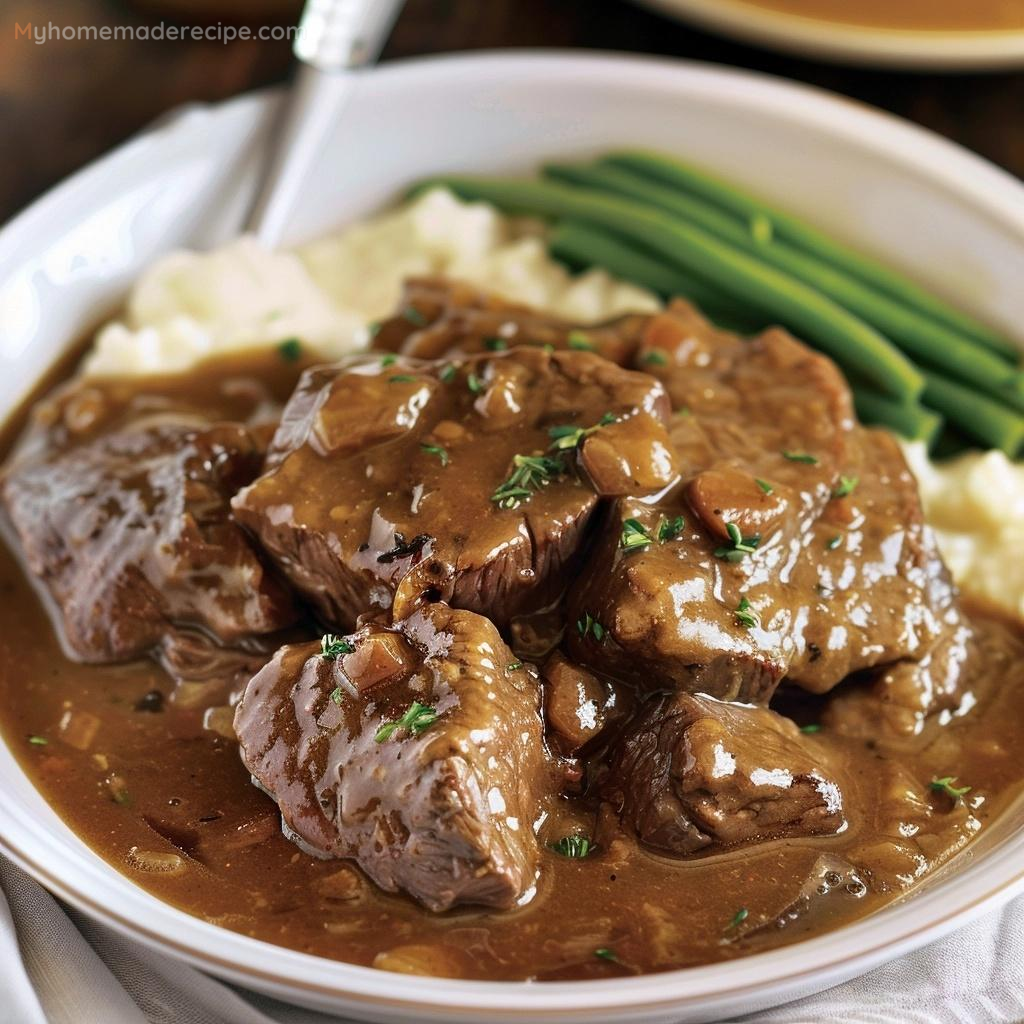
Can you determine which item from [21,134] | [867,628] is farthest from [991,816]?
[21,134]

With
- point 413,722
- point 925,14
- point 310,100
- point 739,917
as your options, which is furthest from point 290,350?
point 925,14

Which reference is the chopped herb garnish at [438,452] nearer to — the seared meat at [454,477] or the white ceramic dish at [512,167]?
the seared meat at [454,477]

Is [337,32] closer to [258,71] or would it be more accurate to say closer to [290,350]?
[258,71]

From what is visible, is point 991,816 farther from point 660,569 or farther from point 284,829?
A: point 284,829

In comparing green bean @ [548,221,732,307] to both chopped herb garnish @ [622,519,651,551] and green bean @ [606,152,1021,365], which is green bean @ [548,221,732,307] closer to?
green bean @ [606,152,1021,365]

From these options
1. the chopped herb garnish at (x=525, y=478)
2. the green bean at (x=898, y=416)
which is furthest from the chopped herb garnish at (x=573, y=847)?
the green bean at (x=898, y=416)

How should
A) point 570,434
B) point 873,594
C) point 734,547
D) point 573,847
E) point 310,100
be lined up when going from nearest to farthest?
1. point 573,847
2. point 734,547
3. point 570,434
4. point 873,594
5. point 310,100

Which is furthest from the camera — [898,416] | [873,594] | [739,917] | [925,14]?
[925,14]
